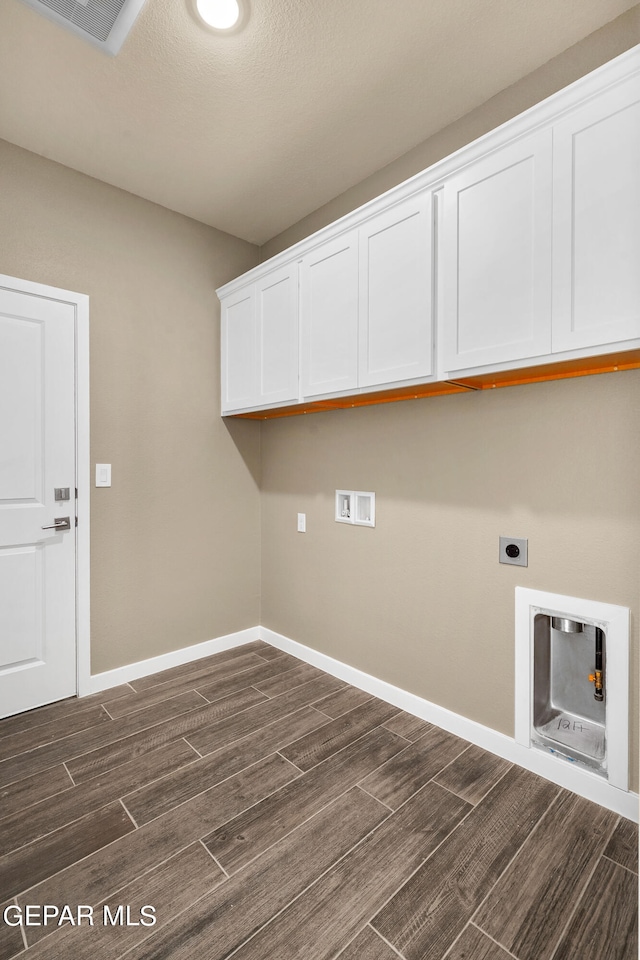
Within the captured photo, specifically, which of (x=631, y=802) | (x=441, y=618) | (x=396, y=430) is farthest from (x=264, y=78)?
(x=631, y=802)

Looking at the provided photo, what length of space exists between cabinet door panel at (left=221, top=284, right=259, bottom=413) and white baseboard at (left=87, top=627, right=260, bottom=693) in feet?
4.97

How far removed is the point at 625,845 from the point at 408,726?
0.90 metres

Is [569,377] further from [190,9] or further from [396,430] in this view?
[190,9]

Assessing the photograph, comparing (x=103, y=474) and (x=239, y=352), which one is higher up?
(x=239, y=352)

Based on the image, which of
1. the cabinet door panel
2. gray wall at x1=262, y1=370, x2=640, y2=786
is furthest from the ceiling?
gray wall at x1=262, y1=370, x2=640, y2=786

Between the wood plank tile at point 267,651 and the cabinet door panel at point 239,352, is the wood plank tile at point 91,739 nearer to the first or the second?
the wood plank tile at point 267,651

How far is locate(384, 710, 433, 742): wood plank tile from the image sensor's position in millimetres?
2146

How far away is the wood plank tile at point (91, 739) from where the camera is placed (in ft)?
6.34

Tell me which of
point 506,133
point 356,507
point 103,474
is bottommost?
point 356,507

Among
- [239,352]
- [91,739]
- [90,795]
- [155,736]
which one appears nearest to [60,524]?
[91,739]

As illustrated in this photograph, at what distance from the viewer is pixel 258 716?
2.31 m

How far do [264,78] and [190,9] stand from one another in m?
0.36

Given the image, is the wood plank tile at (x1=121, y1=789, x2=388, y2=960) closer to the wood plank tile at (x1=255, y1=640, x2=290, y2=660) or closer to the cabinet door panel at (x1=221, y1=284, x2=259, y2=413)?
the wood plank tile at (x1=255, y1=640, x2=290, y2=660)

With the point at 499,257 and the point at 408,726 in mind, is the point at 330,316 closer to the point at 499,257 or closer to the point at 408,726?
the point at 499,257
